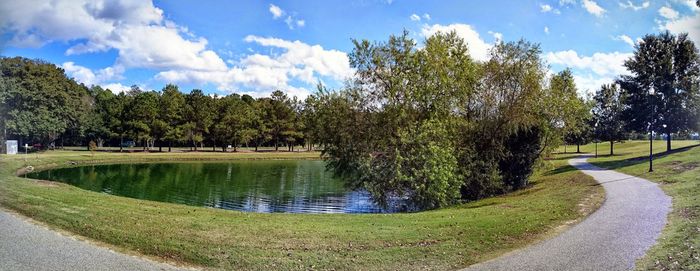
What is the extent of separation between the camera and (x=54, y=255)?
11672 millimetres

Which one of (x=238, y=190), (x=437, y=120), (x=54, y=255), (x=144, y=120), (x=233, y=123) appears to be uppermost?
(x=144, y=120)

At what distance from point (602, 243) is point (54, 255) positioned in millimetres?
15031

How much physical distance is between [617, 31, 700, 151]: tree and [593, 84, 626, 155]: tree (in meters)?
14.1

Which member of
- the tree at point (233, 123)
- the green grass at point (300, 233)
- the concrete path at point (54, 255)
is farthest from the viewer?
the tree at point (233, 123)

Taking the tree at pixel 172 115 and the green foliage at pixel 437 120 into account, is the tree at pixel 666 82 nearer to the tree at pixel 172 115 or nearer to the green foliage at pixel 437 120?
the green foliage at pixel 437 120

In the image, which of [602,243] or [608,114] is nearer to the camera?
[602,243]

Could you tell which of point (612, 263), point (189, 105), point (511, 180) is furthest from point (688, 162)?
point (189, 105)

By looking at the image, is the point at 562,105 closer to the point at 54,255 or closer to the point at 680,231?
the point at 680,231

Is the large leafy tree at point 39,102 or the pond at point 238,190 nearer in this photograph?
the pond at point 238,190

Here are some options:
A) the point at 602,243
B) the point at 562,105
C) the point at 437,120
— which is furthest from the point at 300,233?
the point at 562,105

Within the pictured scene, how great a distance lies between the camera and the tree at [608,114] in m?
68.9

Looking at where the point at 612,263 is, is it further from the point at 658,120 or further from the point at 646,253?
the point at 658,120

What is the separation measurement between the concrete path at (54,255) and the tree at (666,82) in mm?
53291

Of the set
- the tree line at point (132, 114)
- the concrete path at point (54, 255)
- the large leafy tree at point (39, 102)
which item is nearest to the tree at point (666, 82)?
the tree line at point (132, 114)
